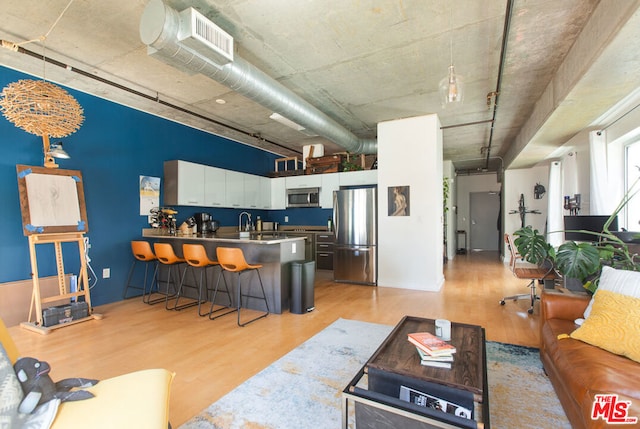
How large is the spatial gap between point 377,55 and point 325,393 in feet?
10.3

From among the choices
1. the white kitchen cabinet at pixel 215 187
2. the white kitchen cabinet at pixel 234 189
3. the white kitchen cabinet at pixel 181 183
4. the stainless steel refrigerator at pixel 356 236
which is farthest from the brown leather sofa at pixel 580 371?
the white kitchen cabinet at pixel 234 189

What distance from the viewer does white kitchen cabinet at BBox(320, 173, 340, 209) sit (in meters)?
6.51

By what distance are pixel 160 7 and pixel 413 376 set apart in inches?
116

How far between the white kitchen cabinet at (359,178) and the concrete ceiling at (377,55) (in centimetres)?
135

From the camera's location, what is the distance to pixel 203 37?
2387 millimetres

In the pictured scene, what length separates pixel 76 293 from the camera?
12.0ft

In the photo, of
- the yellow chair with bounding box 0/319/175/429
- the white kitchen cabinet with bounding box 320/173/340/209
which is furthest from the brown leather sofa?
the white kitchen cabinet with bounding box 320/173/340/209

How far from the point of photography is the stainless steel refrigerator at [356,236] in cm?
536

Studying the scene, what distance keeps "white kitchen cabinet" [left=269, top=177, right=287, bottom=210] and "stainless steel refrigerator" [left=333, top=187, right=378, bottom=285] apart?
1.93m

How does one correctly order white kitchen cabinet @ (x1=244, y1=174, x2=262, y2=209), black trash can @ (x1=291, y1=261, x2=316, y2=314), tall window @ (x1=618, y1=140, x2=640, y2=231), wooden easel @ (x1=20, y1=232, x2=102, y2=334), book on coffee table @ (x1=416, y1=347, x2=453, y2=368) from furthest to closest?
white kitchen cabinet @ (x1=244, y1=174, x2=262, y2=209)
tall window @ (x1=618, y1=140, x2=640, y2=231)
black trash can @ (x1=291, y1=261, x2=316, y2=314)
wooden easel @ (x1=20, y1=232, x2=102, y2=334)
book on coffee table @ (x1=416, y1=347, x2=453, y2=368)

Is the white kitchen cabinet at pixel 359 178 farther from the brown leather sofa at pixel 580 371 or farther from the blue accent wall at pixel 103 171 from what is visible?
the brown leather sofa at pixel 580 371

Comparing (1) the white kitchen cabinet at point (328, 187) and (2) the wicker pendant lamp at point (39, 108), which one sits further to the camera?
(1) the white kitchen cabinet at point (328, 187)

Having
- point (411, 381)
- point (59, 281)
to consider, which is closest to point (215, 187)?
point (59, 281)

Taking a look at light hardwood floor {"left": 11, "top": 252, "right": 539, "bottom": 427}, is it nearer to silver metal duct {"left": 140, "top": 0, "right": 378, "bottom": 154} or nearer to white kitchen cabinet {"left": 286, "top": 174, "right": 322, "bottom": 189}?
silver metal duct {"left": 140, "top": 0, "right": 378, "bottom": 154}
